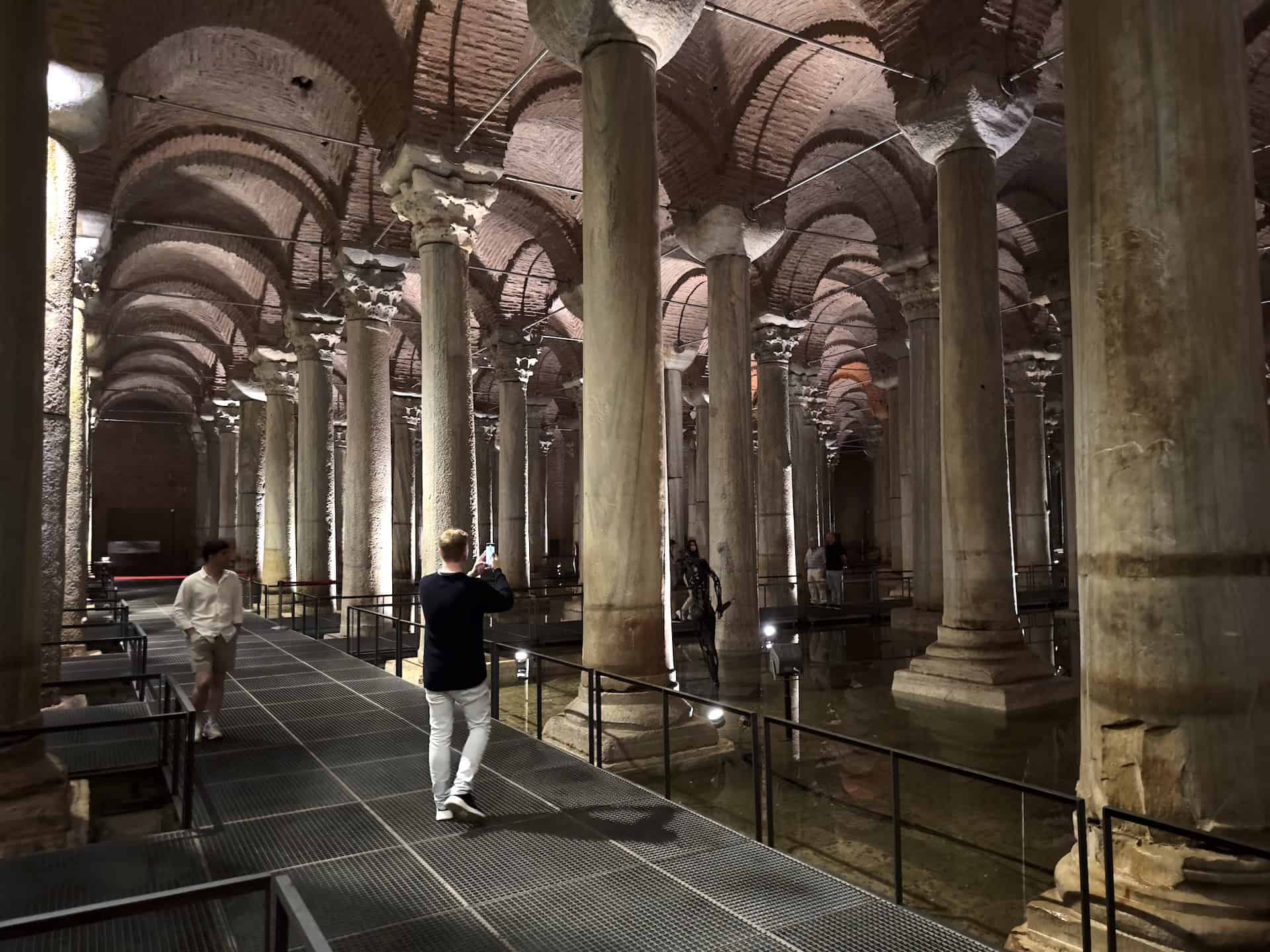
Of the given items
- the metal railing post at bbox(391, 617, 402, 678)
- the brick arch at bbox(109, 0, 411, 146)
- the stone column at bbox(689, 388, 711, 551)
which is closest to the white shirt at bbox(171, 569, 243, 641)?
the metal railing post at bbox(391, 617, 402, 678)

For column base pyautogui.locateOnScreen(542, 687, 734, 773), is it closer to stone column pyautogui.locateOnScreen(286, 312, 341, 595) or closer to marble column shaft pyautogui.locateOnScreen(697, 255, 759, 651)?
marble column shaft pyautogui.locateOnScreen(697, 255, 759, 651)

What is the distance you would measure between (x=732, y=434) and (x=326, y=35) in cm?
750

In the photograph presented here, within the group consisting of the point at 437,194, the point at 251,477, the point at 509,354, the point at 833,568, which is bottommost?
the point at 833,568

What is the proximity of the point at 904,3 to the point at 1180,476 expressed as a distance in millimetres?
8475

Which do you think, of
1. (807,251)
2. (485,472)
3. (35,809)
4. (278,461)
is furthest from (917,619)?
(485,472)

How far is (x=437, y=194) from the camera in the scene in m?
11.0

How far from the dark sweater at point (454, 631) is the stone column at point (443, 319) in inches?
238

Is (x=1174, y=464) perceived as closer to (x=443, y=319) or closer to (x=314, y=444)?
(x=443, y=319)

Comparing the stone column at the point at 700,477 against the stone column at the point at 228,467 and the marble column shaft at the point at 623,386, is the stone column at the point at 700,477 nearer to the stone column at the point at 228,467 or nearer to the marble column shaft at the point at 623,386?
the stone column at the point at 228,467

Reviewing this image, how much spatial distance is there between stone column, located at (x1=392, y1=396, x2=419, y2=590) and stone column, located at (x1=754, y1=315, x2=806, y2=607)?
16.3 meters

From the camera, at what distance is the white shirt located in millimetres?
6566

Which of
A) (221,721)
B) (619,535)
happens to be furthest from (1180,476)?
(221,721)

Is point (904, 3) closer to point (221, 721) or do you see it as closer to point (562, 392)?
point (221, 721)

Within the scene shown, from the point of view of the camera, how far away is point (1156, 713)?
3.62 m
